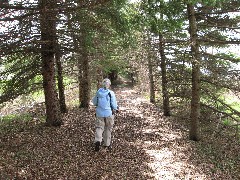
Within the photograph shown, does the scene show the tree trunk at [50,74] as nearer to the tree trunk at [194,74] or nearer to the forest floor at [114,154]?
the forest floor at [114,154]

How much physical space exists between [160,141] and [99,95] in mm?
3856

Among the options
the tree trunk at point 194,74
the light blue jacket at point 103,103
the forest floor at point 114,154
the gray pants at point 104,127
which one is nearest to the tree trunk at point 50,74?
the forest floor at point 114,154

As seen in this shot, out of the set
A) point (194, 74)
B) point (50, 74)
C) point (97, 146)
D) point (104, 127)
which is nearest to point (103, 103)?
point (104, 127)

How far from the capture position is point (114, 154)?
9.66 metres

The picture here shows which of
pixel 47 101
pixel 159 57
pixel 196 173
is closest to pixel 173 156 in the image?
pixel 196 173

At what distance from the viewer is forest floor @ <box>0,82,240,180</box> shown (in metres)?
7.98

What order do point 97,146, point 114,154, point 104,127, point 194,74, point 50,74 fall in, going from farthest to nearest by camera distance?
point 194,74 < point 50,74 < point 104,127 < point 114,154 < point 97,146

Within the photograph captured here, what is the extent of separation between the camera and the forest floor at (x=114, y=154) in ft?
26.2

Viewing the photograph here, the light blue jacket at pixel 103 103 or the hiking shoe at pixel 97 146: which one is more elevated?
the light blue jacket at pixel 103 103

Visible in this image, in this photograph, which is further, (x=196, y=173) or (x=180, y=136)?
(x=180, y=136)

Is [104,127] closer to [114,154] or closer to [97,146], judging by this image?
[97,146]

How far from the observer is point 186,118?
1691cm

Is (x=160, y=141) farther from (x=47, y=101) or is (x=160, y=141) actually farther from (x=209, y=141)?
(x=47, y=101)

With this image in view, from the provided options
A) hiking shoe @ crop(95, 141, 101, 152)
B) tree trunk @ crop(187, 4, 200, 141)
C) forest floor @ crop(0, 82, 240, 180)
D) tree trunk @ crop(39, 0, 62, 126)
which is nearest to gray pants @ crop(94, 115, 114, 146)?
hiking shoe @ crop(95, 141, 101, 152)
